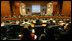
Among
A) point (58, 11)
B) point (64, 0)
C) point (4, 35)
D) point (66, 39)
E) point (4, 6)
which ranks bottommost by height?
point (4, 35)

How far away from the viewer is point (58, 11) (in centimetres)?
1231

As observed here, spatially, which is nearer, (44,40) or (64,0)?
(44,40)

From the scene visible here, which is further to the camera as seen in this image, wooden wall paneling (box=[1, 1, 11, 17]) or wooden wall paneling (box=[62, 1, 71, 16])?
wooden wall paneling (box=[62, 1, 71, 16])

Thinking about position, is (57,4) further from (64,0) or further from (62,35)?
(62,35)

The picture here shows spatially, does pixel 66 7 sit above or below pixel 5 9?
above

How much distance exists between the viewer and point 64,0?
1091 cm

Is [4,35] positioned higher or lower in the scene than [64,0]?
lower

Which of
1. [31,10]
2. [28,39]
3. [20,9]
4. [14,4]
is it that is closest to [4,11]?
[14,4]

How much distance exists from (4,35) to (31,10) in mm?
10997

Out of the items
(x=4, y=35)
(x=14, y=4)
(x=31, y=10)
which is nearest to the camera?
(x=4, y=35)

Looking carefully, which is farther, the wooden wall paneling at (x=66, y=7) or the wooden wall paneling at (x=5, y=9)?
the wooden wall paneling at (x=66, y=7)

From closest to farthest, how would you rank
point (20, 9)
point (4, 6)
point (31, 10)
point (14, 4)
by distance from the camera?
1. point (4, 6)
2. point (14, 4)
3. point (20, 9)
4. point (31, 10)

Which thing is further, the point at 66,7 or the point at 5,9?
the point at 66,7

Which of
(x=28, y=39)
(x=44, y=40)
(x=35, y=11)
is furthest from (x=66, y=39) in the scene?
(x=35, y=11)
